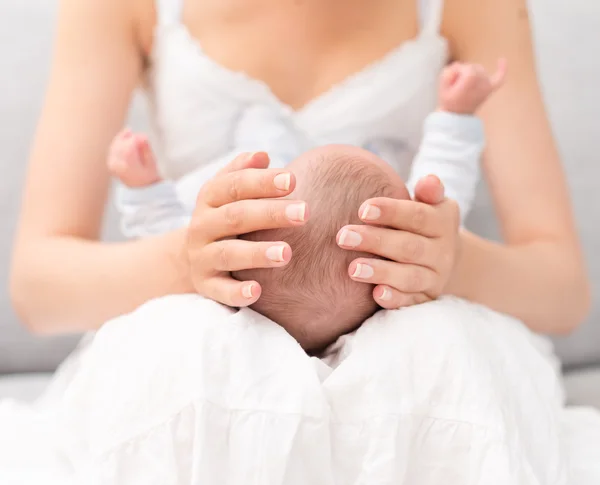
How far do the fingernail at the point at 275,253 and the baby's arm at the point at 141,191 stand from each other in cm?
24

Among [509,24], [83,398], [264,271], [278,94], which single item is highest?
[509,24]

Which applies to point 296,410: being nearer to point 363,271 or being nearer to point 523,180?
point 363,271

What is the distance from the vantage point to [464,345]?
594 mm

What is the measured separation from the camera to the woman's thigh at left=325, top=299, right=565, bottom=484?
0.56 meters

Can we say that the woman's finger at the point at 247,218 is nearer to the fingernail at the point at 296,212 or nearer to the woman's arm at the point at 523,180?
the fingernail at the point at 296,212

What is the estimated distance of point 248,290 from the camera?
0.60 m

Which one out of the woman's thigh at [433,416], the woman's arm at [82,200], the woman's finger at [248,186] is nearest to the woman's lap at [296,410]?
the woman's thigh at [433,416]

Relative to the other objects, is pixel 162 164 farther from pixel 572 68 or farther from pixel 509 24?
pixel 572 68

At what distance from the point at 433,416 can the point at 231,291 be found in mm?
206

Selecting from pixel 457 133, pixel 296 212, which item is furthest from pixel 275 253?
pixel 457 133

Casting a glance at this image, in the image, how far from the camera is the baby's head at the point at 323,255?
63 centimetres

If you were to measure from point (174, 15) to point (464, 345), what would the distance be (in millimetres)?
650

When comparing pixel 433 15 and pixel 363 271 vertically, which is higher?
pixel 433 15

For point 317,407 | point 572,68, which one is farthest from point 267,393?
point 572,68
